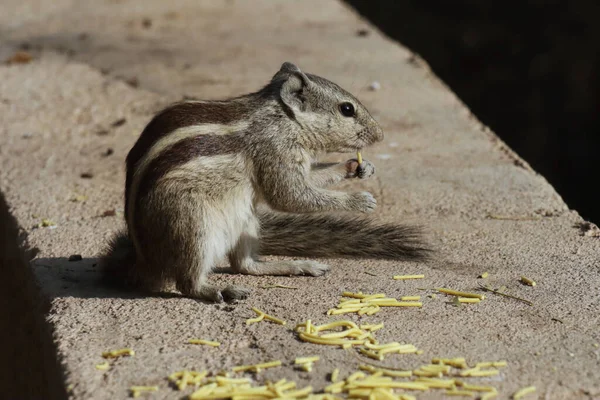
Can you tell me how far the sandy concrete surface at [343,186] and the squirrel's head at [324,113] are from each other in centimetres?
63

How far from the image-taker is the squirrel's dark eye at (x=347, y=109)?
478 cm

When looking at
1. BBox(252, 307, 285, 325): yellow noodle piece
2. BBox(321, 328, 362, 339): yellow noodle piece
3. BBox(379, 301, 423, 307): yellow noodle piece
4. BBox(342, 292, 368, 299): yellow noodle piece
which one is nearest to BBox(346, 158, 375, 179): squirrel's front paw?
BBox(342, 292, 368, 299): yellow noodle piece

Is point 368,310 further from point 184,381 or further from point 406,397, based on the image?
point 184,381

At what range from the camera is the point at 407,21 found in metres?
13.7

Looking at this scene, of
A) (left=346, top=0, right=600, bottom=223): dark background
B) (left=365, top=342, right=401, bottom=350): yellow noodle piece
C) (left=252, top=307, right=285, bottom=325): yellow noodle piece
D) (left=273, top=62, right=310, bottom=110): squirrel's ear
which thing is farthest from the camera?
(left=346, top=0, right=600, bottom=223): dark background

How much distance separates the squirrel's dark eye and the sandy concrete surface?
2.49 ft

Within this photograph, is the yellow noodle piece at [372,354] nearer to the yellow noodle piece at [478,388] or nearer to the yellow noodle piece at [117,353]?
the yellow noodle piece at [478,388]

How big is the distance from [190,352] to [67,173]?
2764 millimetres

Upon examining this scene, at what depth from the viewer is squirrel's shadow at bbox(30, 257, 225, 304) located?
4.49 meters

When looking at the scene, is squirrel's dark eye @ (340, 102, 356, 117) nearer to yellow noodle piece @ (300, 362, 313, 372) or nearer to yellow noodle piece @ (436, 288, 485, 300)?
yellow noodle piece @ (436, 288, 485, 300)

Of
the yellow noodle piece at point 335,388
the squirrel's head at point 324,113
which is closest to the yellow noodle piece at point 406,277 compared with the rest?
the squirrel's head at point 324,113

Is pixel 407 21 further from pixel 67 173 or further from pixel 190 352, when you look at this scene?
pixel 190 352

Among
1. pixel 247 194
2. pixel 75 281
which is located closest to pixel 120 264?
pixel 75 281

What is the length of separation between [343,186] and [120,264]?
1871mm
